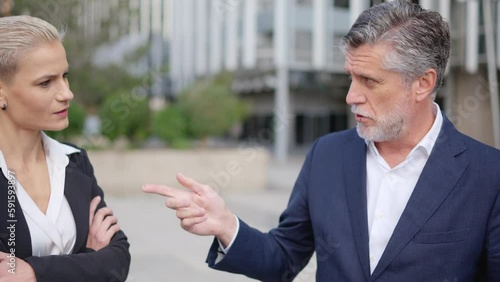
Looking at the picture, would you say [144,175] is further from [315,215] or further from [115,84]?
[315,215]

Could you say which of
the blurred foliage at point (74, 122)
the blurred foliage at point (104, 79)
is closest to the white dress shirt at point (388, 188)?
the blurred foliage at point (104, 79)

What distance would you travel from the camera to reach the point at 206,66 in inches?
1243

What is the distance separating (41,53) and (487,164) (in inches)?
53.4

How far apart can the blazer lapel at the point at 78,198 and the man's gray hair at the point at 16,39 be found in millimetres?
344

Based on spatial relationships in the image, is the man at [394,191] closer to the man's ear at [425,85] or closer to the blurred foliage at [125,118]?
the man's ear at [425,85]

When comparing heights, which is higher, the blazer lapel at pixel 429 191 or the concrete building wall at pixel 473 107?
the blazer lapel at pixel 429 191

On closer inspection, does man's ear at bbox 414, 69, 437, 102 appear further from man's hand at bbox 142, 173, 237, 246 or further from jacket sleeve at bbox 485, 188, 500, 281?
man's hand at bbox 142, 173, 237, 246

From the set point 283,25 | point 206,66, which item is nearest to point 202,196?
point 283,25

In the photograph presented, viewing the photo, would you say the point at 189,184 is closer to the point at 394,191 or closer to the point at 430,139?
the point at 394,191

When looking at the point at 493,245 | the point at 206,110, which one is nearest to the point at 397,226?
the point at 493,245

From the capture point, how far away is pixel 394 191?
197 centimetres

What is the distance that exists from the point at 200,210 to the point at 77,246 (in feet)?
1.23

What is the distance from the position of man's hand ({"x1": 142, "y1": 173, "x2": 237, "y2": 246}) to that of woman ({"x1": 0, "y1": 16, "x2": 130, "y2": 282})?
222 millimetres

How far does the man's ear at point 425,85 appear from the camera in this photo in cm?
195
